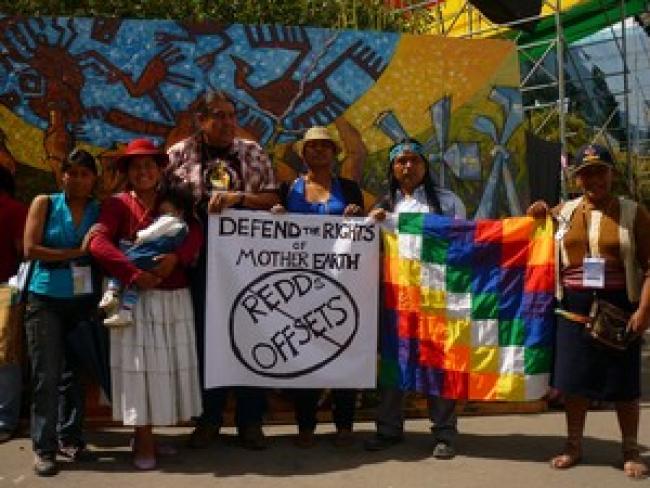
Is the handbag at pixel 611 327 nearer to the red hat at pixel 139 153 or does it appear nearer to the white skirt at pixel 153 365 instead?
the white skirt at pixel 153 365

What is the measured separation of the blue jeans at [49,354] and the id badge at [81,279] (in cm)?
6

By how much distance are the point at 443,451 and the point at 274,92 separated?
327cm

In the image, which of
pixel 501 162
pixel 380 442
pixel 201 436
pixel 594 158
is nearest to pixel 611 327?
pixel 594 158

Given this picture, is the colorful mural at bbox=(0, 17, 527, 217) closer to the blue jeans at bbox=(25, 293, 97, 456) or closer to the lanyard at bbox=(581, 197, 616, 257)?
the blue jeans at bbox=(25, 293, 97, 456)

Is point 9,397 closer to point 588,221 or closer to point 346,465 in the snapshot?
point 346,465

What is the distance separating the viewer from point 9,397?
5.10 meters

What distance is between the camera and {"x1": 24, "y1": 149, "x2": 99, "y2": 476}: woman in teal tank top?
4.27 m

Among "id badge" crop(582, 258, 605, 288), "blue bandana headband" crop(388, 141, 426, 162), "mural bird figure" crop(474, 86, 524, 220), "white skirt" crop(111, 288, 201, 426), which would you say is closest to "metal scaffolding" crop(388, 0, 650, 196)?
"mural bird figure" crop(474, 86, 524, 220)

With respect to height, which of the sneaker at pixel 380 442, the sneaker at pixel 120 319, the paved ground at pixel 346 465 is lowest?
the paved ground at pixel 346 465

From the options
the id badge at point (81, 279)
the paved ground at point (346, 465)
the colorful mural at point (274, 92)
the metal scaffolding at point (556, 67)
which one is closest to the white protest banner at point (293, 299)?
the paved ground at point (346, 465)

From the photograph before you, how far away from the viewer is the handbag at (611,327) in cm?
416

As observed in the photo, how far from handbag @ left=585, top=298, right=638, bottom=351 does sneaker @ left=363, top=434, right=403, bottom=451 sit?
1.47m

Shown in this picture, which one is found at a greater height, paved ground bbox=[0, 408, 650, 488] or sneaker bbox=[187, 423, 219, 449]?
sneaker bbox=[187, 423, 219, 449]

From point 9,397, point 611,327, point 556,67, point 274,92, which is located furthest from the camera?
point 556,67
